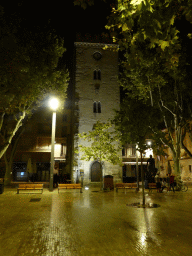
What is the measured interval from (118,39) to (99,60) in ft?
94.1

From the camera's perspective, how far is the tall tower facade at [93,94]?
30266mm

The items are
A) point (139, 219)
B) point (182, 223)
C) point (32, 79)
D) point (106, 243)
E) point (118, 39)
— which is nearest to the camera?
point (106, 243)

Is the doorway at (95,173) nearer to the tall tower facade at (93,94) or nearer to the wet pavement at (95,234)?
the tall tower facade at (93,94)

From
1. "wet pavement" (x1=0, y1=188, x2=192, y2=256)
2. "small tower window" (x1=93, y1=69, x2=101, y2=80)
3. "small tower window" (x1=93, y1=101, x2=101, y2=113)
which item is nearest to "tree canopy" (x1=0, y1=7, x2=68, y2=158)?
"wet pavement" (x1=0, y1=188, x2=192, y2=256)

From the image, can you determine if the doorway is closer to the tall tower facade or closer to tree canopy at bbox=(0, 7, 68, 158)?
the tall tower facade

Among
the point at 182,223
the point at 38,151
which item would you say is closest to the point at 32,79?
the point at 182,223

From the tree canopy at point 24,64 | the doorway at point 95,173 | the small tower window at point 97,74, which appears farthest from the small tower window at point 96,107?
the tree canopy at point 24,64

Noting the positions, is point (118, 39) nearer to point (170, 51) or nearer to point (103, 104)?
point (170, 51)

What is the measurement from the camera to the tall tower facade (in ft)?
99.3

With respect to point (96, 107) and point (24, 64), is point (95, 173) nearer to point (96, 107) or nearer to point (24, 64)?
point (96, 107)

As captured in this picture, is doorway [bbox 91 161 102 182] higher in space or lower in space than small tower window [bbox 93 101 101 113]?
lower

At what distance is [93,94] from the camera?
32406 mm

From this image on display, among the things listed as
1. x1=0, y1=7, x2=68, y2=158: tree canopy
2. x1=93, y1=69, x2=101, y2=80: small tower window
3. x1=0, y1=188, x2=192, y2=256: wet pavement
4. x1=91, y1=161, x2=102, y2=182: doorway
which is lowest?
x1=0, y1=188, x2=192, y2=256: wet pavement

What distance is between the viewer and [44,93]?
19922 millimetres
